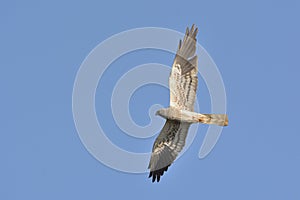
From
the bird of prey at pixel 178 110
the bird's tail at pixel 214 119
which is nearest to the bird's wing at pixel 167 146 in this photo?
the bird of prey at pixel 178 110

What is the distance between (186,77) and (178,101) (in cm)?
73

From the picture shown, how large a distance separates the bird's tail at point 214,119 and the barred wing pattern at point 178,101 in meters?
0.52

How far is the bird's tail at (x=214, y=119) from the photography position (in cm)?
2677

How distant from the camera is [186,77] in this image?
2736 centimetres

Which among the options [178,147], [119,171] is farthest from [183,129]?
[119,171]

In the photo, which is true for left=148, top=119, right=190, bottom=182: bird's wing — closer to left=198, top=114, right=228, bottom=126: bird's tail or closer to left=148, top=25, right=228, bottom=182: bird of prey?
left=148, top=25, right=228, bottom=182: bird of prey

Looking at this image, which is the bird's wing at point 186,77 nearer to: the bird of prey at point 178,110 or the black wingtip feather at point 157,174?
the bird of prey at point 178,110

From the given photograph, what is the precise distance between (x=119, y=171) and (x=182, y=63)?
3.61 meters

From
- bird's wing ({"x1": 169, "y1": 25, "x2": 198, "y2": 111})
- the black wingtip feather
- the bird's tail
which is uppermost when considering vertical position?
bird's wing ({"x1": 169, "y1": 25, "x2": 198, "y2": 111})

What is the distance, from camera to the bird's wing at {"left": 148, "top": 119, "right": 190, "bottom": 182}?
27.1m

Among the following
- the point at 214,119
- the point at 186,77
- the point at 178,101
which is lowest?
the point at 214,119

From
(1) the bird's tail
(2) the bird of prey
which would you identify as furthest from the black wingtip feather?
(1) the bird's tail

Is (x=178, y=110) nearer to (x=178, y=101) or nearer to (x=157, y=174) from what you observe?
(x=178, y=101)

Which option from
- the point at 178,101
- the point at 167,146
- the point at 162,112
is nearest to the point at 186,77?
the point at 178,101
